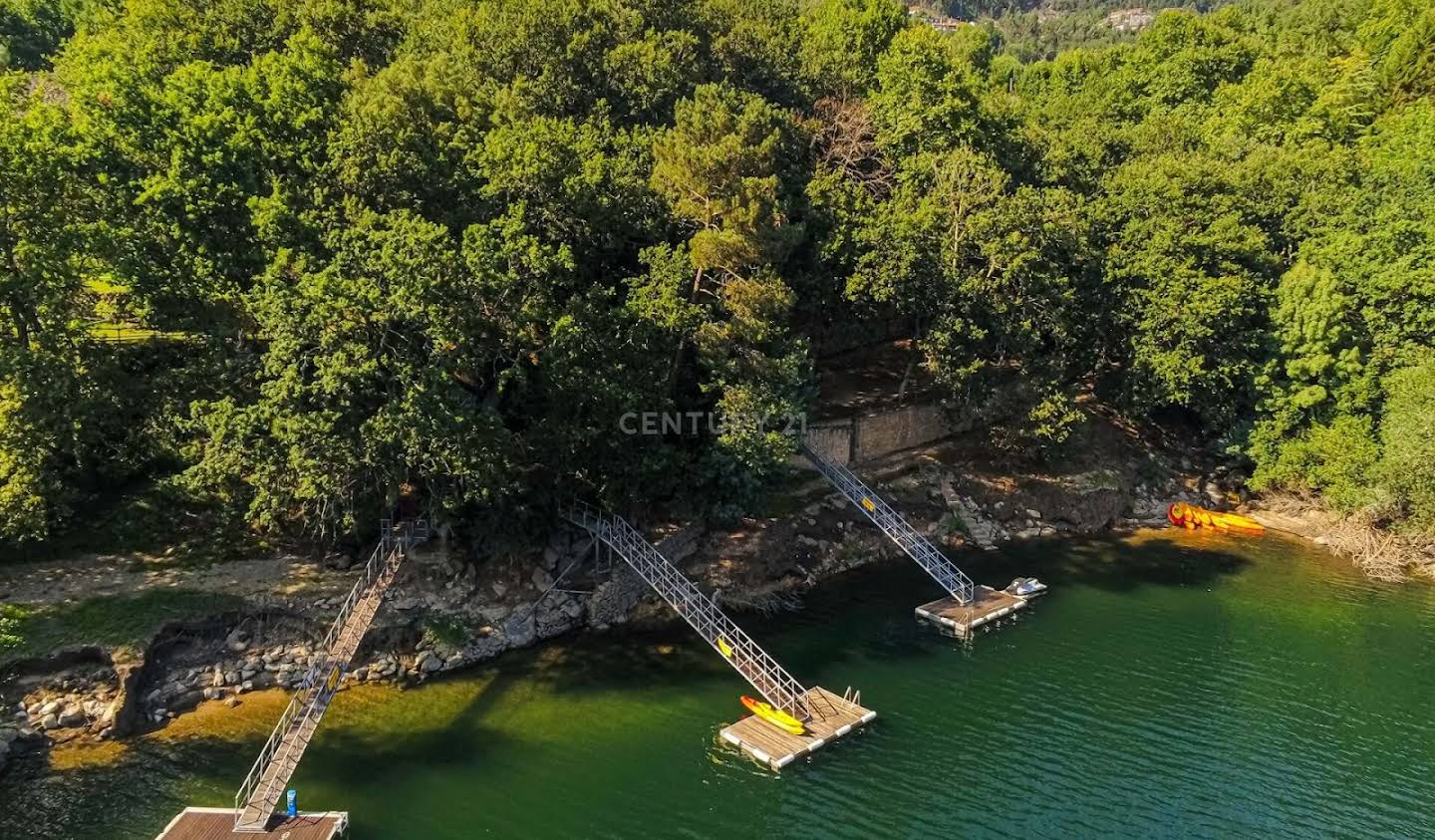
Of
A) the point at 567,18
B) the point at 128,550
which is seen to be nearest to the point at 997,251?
the point at 567,18

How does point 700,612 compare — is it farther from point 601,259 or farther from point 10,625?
point 10,625

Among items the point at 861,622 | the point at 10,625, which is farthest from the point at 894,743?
the point at 10,625

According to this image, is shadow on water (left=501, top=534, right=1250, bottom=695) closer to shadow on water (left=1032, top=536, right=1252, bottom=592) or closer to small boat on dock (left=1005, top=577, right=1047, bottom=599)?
shadow on water (left=1032, top=536, right=1252, bottom=592)

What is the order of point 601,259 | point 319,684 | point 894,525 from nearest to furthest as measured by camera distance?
1. point 319,684
2. point 601,259
3. point 894,525

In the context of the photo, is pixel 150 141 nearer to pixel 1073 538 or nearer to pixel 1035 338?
pixel 1035 338

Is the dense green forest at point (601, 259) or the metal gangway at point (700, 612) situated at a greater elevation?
the dense green forest at point (601, 259)

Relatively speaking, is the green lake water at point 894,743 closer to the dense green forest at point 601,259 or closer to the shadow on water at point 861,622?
the shadow on water at point 861,622

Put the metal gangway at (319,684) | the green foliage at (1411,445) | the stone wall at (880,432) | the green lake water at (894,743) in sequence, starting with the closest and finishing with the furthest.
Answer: the metal gangway at (319,684) → the green lake water at (894,743) → the green foliage at (1411,445) → the stone wall at (880,432)

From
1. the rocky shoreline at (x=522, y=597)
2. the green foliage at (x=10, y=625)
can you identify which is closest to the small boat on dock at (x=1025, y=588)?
the rocky shoreline at (x=522, y=597)
